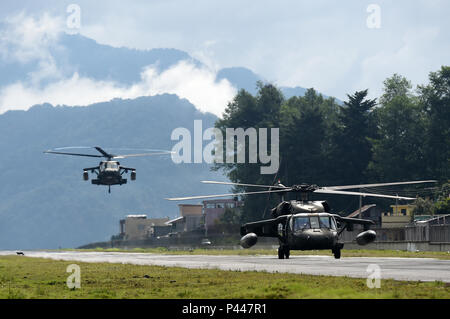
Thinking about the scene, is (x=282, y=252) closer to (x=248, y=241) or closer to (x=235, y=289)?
(x=248, y=241)

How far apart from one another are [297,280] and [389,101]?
128 metres

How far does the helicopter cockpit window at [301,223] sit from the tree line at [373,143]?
80334mm

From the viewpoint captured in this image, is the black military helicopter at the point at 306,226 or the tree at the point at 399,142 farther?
the tree at the point at 399,142

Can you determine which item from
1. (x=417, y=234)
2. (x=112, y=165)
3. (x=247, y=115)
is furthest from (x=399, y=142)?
(x=112, y=165)

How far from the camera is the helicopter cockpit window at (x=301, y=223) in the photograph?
40.3 metres

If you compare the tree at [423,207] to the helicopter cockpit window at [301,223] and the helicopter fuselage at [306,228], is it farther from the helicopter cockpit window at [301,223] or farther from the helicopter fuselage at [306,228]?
the helicopter cockpit window at [301,223]

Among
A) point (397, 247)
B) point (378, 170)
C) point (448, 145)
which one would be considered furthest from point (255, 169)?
point (397, 247)

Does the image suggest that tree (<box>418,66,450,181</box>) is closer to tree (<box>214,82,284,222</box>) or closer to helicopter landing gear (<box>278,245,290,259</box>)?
tree (<box>214,82,284,222</box>)

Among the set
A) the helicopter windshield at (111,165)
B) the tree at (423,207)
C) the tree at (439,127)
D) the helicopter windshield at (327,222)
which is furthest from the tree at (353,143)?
the helicopter windshield at (327,222)

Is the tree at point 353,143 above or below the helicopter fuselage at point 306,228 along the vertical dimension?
above

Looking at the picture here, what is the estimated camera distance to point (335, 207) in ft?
447

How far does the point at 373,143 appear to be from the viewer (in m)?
134
